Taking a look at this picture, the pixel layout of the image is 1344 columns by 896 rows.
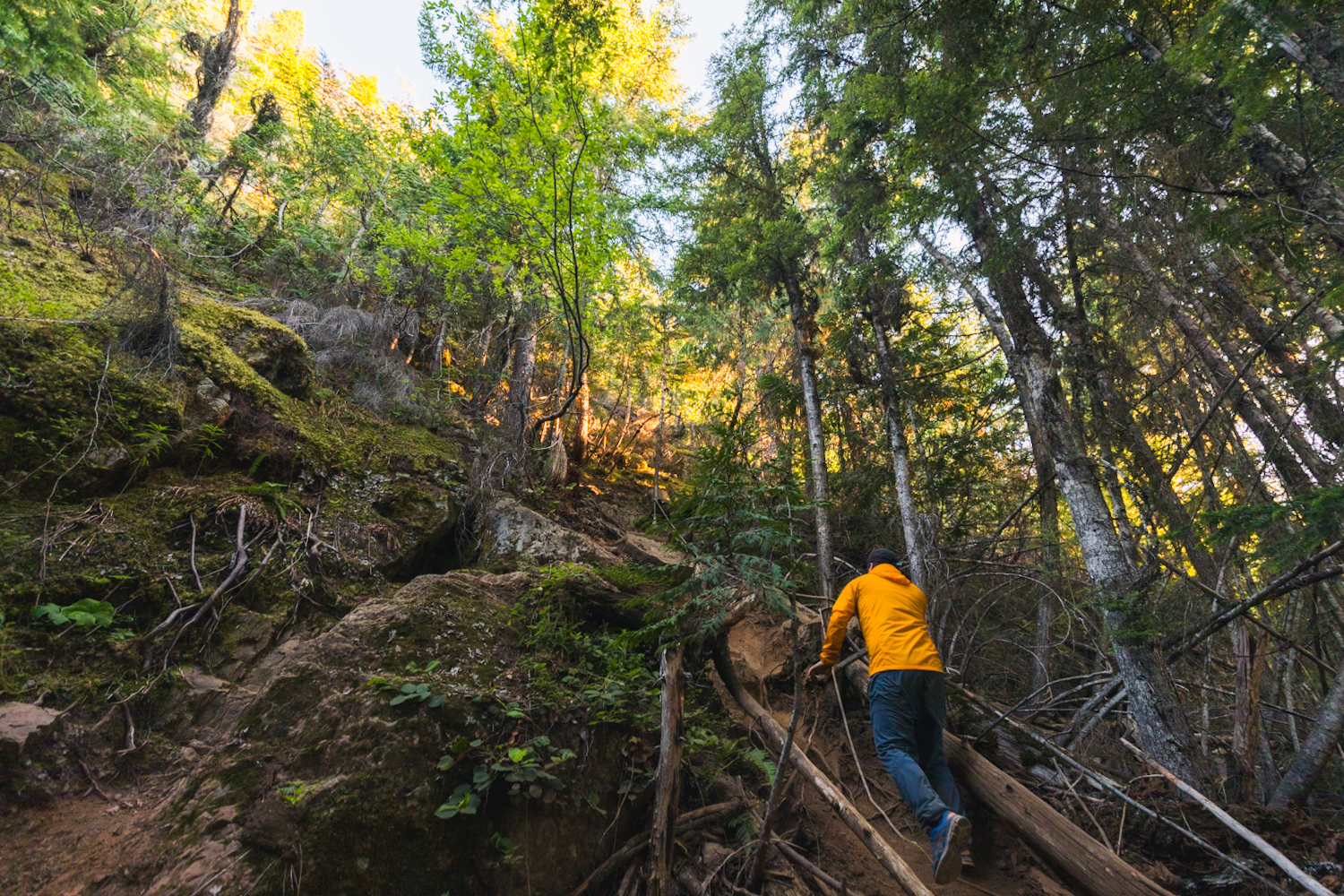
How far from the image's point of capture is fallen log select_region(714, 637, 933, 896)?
7.10 feet

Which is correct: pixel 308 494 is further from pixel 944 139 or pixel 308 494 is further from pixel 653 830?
pixel 944 139

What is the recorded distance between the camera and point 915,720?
12.3 ft

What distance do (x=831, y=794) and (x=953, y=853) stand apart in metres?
0.83

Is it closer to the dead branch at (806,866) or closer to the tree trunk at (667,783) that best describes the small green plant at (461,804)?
the tree trunk at (667,783)

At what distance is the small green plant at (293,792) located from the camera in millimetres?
2352

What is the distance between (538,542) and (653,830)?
11.8 ft

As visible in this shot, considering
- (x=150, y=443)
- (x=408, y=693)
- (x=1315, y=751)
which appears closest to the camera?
(x=408, y=693)

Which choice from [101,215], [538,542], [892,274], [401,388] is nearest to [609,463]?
[401,388]

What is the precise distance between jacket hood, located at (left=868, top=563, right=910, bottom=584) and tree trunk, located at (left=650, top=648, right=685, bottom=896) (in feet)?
6.85

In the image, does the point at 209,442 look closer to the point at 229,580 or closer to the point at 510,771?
the point at 229,580

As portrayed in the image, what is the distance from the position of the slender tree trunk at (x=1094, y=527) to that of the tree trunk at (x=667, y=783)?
4.20 meters

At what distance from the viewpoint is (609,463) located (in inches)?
501

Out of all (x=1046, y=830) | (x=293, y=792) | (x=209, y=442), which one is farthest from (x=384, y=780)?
(x=1046, y=830)

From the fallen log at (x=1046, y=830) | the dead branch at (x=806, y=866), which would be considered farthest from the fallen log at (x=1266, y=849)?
the dead branch at (x=806, y=866)
